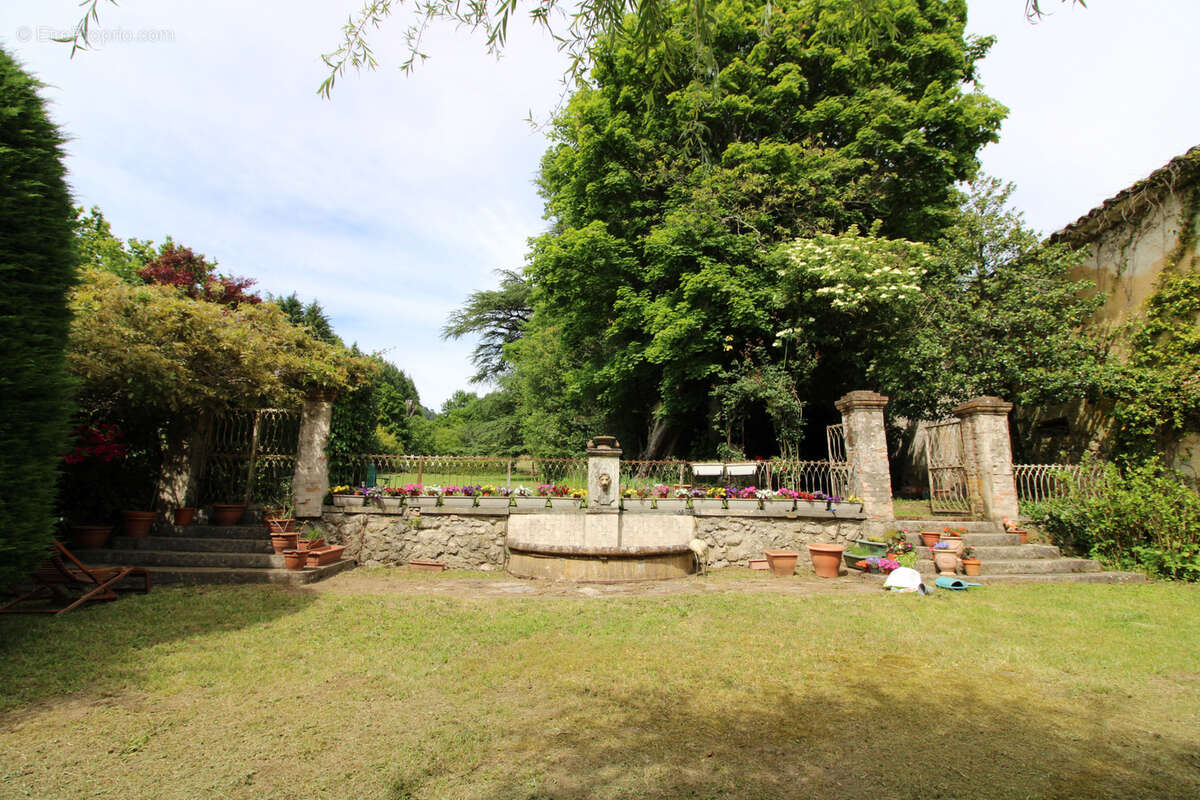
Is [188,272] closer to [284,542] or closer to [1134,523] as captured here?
[284,542]

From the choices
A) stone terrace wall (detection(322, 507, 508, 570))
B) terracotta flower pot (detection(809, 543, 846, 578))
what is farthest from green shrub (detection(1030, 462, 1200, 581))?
stone terrace wall (detection(322, 507, 508, 570))

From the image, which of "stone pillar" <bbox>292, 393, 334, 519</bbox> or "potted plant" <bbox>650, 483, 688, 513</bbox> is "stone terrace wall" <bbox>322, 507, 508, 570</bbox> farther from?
"potted plant" <bbox>650, 483, 688, 513</bbox>

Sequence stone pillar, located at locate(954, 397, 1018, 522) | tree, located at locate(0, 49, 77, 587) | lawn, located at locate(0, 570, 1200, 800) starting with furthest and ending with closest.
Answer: stone pillar, located at locate(954, 397, 1018, 522) < tree, located at locate(0, 49, 77, 587) < lawn, located at locate(0, 570, 1200, 800)

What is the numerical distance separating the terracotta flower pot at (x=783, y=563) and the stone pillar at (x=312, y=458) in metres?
6.91

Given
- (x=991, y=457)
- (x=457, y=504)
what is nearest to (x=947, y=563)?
(x=991, y=457)

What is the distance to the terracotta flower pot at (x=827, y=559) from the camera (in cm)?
798

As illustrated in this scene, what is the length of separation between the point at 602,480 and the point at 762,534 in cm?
277

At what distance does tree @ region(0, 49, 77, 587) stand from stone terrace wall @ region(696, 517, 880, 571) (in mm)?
7672

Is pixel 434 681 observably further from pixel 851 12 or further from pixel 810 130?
pixel 810 130

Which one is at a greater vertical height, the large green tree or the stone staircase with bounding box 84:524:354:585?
the large green tree

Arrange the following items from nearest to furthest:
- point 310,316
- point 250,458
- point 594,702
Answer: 1. point 594,702
2. point 250,458
3. point 310,316

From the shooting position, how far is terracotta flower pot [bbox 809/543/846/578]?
26.2 feet

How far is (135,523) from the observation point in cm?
788

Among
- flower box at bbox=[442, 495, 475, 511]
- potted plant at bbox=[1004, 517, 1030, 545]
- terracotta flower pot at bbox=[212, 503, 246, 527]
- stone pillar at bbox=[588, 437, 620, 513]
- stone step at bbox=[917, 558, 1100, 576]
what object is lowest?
stone step at bbox=[917, 558, 1100, 576]
